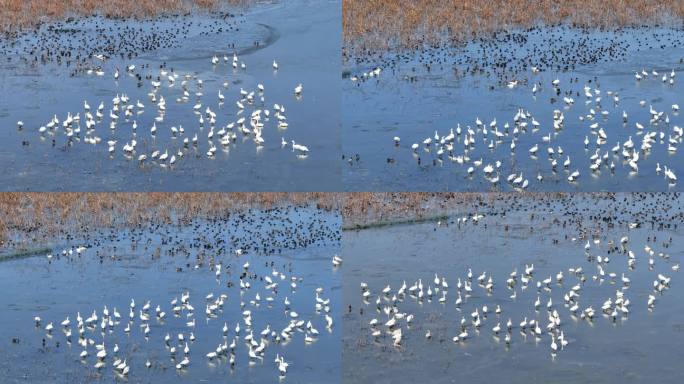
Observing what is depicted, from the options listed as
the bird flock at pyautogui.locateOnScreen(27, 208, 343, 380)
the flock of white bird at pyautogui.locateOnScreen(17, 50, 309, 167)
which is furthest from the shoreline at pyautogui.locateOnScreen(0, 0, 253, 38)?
the bird flock at pyautogui.locateOnScreen(27, 208, 343, 380)

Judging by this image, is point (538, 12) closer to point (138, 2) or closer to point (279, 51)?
point (279, 51)

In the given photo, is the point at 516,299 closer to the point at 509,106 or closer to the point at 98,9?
the point at 509,106

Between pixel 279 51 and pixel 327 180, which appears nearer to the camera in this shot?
pixel 327 180

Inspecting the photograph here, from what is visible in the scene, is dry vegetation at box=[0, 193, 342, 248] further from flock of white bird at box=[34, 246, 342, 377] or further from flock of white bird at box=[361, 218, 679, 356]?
flock of white bird at box=[361, 218, 679, 356]

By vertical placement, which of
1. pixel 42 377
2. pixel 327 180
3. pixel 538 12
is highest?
pixel 538 12

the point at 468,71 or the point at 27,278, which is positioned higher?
the point at 468,71

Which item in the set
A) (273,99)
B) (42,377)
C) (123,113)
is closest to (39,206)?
(123,113)

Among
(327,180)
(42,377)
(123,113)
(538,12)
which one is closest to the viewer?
(42,377)

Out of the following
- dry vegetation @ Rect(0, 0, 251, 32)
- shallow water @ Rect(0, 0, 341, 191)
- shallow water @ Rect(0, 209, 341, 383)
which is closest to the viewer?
shallow water @ Rect(0, 209, 341, 383)
